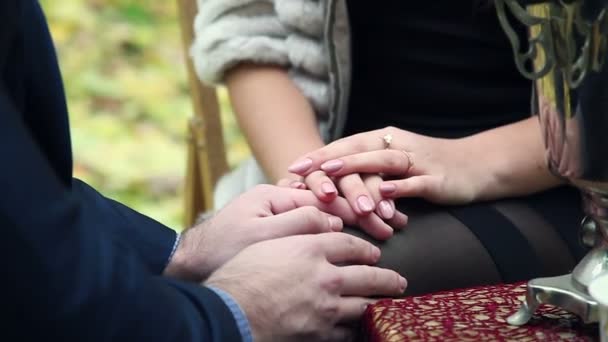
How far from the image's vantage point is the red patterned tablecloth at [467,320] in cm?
74

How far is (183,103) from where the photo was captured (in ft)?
9.12

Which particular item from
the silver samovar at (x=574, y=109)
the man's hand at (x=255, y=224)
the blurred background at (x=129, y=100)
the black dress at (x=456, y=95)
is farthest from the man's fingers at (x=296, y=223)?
the blurred background at (x=129, y=100)

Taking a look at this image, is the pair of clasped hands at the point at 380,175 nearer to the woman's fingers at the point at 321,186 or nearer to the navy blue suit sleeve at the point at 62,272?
the woman's fingers at the point at 321,186

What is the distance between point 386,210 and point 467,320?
0.69ft

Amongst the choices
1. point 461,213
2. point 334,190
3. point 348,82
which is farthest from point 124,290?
point 348,82

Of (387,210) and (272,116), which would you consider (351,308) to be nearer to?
(387,210)

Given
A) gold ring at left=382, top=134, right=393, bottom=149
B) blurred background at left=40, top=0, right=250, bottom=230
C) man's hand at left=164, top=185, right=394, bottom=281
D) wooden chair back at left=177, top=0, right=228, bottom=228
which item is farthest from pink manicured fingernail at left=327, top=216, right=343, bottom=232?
blurred background at left=40, top=0, right=250, bottom=230

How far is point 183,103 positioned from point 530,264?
1.87 meters

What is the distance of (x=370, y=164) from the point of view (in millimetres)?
972

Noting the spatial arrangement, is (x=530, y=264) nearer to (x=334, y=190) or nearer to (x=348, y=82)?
(x=334, y=190)

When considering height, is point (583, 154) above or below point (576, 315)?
above

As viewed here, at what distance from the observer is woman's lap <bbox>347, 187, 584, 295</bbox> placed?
94 centimetres

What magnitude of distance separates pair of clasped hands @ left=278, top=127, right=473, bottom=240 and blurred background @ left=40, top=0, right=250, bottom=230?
1392 mm

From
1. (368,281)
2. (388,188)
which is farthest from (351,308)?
(388,188)
